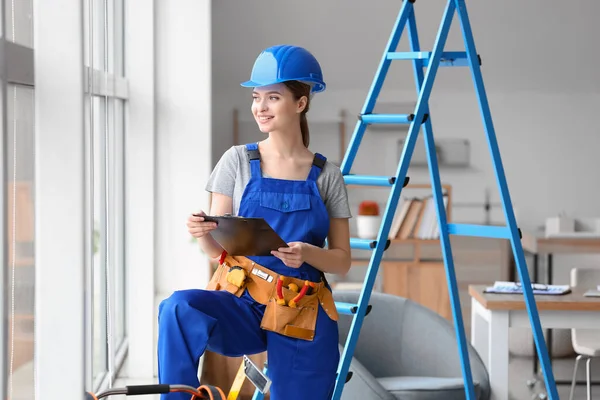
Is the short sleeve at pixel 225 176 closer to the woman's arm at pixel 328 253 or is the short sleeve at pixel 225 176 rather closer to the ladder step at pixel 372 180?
the woman's arm at pixel 328 253

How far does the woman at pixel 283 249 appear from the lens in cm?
220

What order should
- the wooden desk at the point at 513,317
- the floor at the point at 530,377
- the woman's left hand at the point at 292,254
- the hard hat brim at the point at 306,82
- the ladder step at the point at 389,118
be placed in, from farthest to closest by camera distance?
the floor at the point at 530,377 → the wooden desk at the point at 513,317 → the ladder step at the point at 389,118 → the hard hat brim at the point at 306,82 → the woman's left hand at the point at 292,254

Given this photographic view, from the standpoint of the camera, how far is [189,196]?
432 centimetres

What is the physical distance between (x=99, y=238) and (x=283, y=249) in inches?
49.1

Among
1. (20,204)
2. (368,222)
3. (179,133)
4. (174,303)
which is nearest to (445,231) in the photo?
(174,303)

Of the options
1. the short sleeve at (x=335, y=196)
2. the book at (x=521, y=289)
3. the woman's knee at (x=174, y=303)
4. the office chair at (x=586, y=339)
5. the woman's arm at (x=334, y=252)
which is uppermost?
the short sleeve at (x=335, y=196)

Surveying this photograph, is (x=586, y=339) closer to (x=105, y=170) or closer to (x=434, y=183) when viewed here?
(x=434, y=183)

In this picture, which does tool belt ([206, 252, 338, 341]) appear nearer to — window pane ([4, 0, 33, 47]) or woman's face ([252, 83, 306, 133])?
woman's face ([252, 83, 306, 133])

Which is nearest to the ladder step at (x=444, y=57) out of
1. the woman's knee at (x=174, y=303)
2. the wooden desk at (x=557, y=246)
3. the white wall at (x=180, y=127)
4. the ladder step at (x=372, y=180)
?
the ladder step at (x=372, y=180)

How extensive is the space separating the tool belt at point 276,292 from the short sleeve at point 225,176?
0.16m

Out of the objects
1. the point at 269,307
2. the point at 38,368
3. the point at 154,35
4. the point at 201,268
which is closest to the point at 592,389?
the point at 201,268

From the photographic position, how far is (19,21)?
1.88m

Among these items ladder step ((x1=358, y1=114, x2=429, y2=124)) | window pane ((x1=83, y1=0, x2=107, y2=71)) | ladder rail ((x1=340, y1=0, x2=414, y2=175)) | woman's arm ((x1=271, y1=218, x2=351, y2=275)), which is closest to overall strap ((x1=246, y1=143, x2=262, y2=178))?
woman's arm ((x1=271, y1=218, x2=351, y2=275))

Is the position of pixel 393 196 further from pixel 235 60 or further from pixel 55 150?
pixel 235 60
